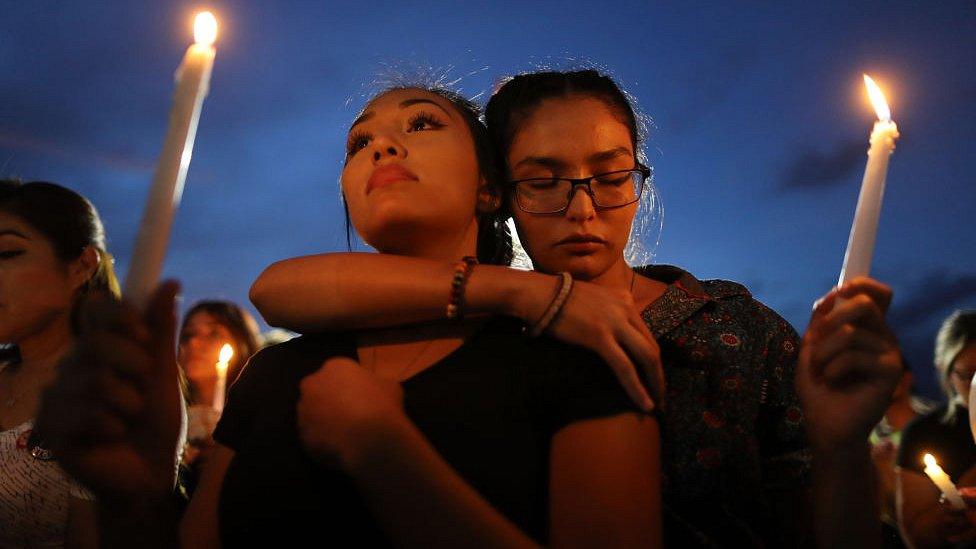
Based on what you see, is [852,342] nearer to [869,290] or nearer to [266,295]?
[869,290]

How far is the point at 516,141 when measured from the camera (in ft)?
7.43

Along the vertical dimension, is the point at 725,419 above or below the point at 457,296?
below

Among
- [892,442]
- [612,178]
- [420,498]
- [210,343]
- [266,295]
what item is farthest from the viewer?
[892,442]

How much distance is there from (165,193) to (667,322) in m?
1.58

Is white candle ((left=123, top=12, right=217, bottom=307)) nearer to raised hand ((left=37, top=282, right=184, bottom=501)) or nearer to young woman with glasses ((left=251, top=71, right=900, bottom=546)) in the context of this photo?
raised hand ((left=37, top=282, right=184, bottom=501))

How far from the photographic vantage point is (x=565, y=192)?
212 centimetres

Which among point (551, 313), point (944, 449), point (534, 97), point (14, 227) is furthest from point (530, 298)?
point (944, 449)

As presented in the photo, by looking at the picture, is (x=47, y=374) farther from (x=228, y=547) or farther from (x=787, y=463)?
(x=787, y=463)

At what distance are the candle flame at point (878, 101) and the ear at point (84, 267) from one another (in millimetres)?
→ 3360

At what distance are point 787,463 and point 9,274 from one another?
3.23 metres

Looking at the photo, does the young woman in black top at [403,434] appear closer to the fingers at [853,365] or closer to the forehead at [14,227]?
the fingers at [853,365]

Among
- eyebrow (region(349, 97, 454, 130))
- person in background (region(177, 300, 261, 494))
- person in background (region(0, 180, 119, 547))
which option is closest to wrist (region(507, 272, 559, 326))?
eyebrow (region(349, 97, 454, 130))

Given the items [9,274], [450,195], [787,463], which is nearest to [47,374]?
[9,274]

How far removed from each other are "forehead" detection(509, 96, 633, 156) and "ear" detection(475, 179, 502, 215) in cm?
22
